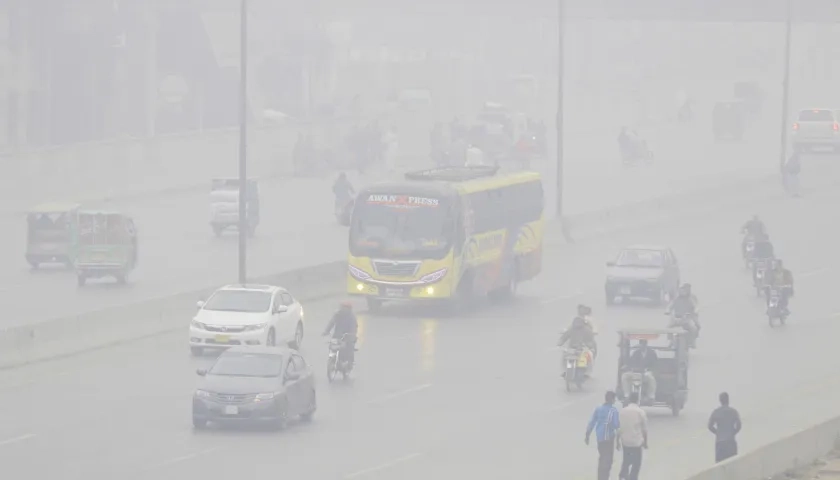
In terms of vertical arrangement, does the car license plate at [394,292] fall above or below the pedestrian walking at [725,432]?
below

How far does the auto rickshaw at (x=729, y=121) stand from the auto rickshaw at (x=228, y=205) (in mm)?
41271

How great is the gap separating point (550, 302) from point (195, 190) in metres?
27.2

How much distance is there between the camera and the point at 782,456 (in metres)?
23.2

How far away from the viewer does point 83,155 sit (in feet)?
209

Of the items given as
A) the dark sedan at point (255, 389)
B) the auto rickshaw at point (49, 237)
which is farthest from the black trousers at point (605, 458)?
the auto rickshaw at point (49, 237)

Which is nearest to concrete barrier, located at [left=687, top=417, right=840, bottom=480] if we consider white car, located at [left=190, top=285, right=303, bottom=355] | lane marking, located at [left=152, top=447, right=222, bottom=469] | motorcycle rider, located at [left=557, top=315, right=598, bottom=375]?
motorcycle rider, located at [left=557, top=315, right=598, bottom=375]

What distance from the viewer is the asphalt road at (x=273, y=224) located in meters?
43.7

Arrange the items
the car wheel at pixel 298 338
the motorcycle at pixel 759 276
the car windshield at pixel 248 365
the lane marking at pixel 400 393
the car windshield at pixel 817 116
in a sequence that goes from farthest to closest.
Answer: the car windshield at pixel 817 116
the motorcycle at pixel 759 276
the car wheel at pixel 298 338
the lane marking at pixel 400 393
the car windshield at pixel 248 365

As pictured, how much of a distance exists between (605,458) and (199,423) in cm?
710

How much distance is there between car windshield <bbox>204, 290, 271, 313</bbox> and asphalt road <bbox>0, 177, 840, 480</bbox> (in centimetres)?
110

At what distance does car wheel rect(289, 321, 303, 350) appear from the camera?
36031 mm

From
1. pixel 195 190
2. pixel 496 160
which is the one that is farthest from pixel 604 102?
pixel 195 190

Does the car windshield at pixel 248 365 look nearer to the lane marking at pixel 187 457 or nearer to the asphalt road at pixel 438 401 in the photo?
the asphalt road at pixel 438 401

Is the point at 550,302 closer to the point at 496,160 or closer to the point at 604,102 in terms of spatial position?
the point at 496,160
